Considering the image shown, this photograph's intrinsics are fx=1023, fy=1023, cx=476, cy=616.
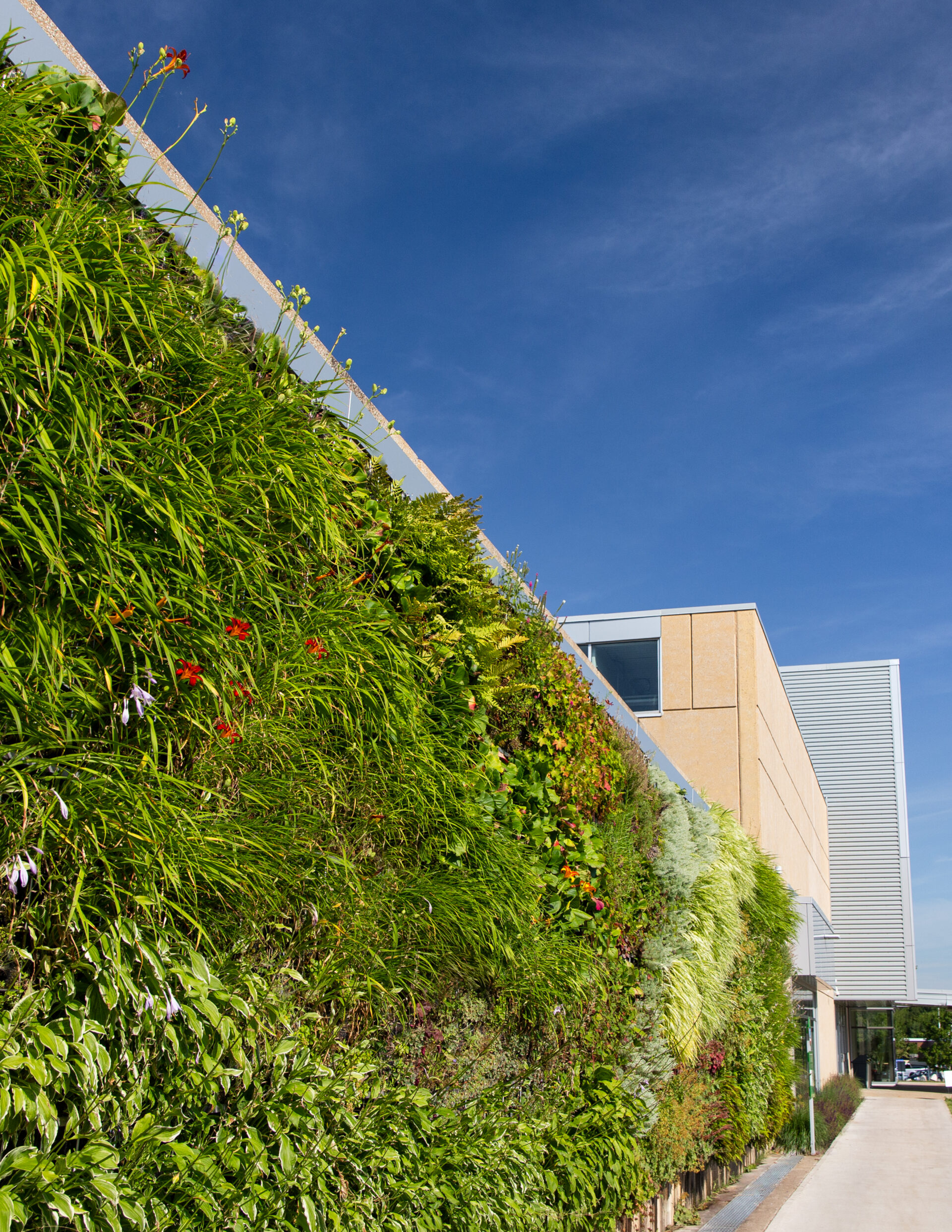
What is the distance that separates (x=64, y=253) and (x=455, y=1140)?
321cm

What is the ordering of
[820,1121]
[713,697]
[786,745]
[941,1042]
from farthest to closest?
[941,1042]
[786,745]
[713,697]
[820,1121]

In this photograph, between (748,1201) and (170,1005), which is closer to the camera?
(170,1005)

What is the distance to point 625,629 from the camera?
22.5 m

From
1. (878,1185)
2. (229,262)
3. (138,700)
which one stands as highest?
(229,262)

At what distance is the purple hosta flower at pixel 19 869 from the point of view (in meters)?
2.03

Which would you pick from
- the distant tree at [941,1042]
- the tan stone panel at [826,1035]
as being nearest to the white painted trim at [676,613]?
the tan stone panel at [826,1035]

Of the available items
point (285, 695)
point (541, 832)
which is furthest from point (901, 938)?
point (285, 695)

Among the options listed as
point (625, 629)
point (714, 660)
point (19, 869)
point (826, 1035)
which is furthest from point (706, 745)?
point (19, 869)

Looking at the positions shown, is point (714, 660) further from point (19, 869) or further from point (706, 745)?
point (19, 869)

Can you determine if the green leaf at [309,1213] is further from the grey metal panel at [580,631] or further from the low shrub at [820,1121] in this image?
the grey metal panel at [580,631]

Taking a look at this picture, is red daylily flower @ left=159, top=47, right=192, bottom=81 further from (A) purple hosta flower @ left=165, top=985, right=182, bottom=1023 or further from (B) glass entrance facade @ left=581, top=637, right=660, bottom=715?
(B) glass entrance facade @ left=581, top=637, right=660, bottom=715

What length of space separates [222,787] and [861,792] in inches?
1715

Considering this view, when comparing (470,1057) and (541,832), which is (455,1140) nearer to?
(470,1057)

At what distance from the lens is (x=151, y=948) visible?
7.68 feet
